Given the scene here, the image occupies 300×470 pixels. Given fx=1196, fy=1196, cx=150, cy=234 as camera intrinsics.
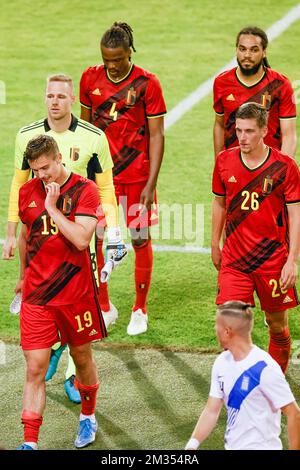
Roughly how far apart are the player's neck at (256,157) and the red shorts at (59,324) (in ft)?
4.41

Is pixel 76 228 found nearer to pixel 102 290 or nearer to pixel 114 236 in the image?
pixel 114 236

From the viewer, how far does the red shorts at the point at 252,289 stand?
307 inches

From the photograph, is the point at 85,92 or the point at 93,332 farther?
the point at 85,92

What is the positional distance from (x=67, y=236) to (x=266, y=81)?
2738mm

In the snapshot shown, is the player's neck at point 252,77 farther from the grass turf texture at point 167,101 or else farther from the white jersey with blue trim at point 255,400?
the white jersey with blue trim at point 255,400

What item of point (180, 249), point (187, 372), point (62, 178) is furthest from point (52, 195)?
point (180, 249)

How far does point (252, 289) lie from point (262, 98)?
1916 millimetres

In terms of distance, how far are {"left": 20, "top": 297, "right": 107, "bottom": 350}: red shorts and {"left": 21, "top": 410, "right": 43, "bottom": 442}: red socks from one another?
15.9 inches

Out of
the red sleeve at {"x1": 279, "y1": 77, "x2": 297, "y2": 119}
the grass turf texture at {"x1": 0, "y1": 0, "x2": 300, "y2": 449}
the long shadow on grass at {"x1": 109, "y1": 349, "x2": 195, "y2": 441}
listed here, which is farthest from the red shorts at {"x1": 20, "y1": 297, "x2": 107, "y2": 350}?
the red sleeve at {"x1": 279, "y1": 77, "x2": 297, "y2": 119}

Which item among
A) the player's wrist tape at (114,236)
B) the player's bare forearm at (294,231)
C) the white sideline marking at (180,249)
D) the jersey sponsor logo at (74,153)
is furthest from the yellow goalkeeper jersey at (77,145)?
the white sideline marking at (180,249)

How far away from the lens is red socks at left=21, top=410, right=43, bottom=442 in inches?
283

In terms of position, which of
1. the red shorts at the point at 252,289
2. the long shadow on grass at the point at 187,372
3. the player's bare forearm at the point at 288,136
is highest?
the player's bare forearm at the point at 288,136

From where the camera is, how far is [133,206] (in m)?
9.56

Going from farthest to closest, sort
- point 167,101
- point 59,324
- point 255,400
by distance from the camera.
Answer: point 167,101, point 59,324, point 255,400
